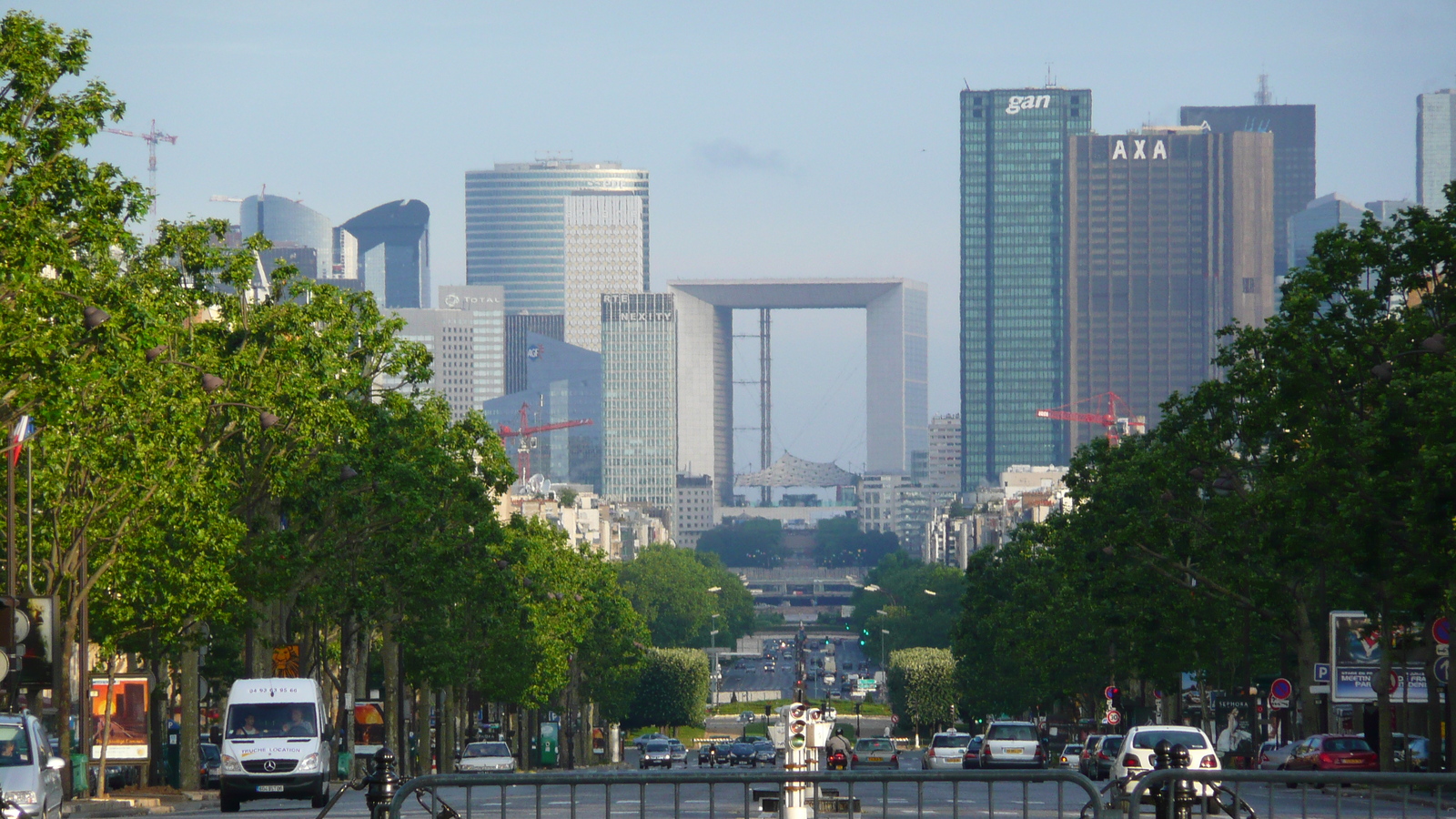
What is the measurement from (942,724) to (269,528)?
99.9 meters

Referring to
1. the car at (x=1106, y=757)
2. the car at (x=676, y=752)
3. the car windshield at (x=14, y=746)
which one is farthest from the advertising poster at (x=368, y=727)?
the car windshield at (x=14, y=746)

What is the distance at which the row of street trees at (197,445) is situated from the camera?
29375mm

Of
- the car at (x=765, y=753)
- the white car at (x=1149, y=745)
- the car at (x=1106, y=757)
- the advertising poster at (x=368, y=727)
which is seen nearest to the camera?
the white car at (x=1149, y=745)

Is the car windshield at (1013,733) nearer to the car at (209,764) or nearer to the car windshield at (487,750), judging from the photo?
the car windshield at (487,750)

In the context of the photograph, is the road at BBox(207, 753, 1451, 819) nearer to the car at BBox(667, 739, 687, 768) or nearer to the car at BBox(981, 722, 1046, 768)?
the car at BBox(981, 722, 1046, 768)

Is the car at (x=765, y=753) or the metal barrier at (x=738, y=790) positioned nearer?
the metal barrier at (x=738, y=790)

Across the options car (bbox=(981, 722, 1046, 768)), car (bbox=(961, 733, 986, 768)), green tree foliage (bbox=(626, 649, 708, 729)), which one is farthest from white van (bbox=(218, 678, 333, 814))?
green tree foliage (bbox=(626, 649, 708, 729))

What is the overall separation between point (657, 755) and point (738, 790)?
236 ft

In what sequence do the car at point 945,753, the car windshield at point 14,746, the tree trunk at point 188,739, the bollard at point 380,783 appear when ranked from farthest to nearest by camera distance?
the car at point 945,753 → the tree trunk at point 188,739 → the car windshield at point 14,746 → the bollard at point 380,783

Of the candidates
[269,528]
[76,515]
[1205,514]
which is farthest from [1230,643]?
[76,515]

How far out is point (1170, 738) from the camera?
39.4 m

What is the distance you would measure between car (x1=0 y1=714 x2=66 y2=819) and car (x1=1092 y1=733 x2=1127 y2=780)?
30.0 meters

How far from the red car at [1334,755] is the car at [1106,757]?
4508mm

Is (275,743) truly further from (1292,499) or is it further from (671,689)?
(671,689)
